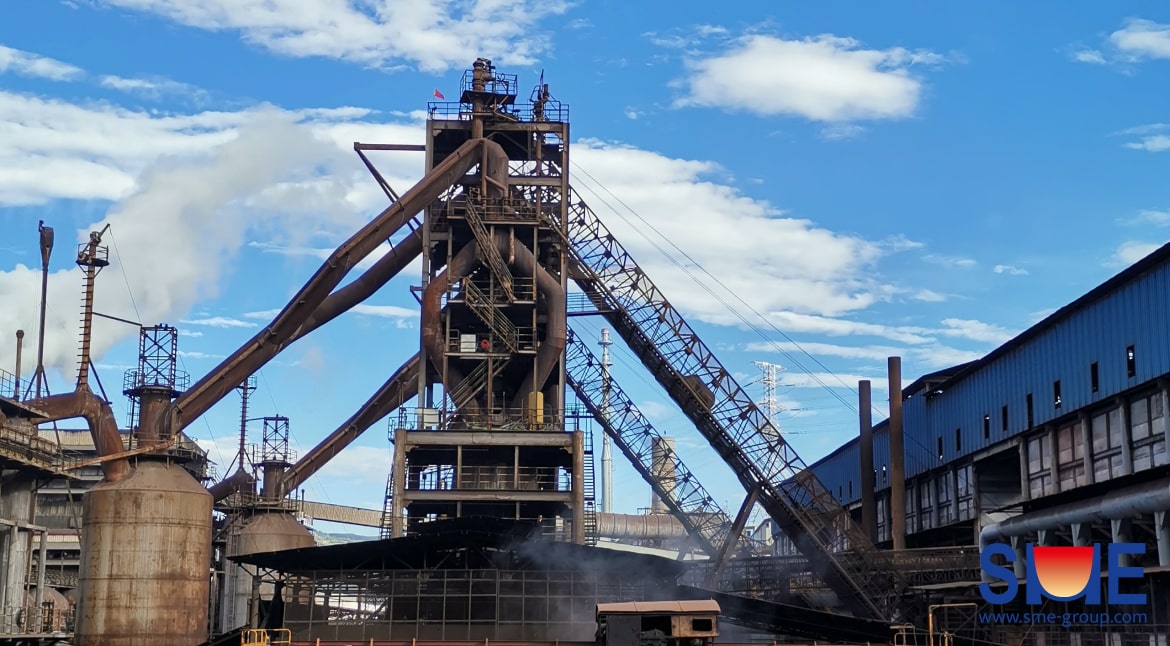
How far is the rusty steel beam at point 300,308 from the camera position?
5150 cm

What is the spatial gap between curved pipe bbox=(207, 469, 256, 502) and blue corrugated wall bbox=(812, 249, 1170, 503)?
39804 millimetres

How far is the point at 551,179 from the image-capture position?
181ft

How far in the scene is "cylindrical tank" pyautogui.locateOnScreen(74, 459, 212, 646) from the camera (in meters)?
51.5

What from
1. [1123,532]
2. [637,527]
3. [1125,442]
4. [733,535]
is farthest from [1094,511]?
[637,527]

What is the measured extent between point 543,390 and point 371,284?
10.2 m

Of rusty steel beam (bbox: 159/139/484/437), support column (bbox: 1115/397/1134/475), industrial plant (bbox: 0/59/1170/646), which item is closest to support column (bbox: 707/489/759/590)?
industrial plant (bbox: 0/59/1170/646)

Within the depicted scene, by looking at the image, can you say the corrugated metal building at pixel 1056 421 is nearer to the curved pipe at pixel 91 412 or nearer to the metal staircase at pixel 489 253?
the metal staircase at pixel 489 253

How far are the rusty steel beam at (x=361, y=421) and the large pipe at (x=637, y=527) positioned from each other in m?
57.2

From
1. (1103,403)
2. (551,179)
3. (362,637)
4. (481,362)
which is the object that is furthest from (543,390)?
(1103,403)

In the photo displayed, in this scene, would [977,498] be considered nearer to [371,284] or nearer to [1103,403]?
[1103,403]

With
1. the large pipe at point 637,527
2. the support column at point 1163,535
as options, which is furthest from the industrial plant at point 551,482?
the large pipe at point 637,527

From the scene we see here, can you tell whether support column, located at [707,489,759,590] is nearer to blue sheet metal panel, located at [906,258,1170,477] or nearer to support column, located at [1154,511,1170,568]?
blue sheet metal panel, located at [906,258,1170,477]

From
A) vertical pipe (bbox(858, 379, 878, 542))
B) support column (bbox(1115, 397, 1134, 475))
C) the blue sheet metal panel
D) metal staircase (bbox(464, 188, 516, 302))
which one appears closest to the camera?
the blue sheet metal panel

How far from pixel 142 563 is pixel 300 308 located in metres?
12.6
